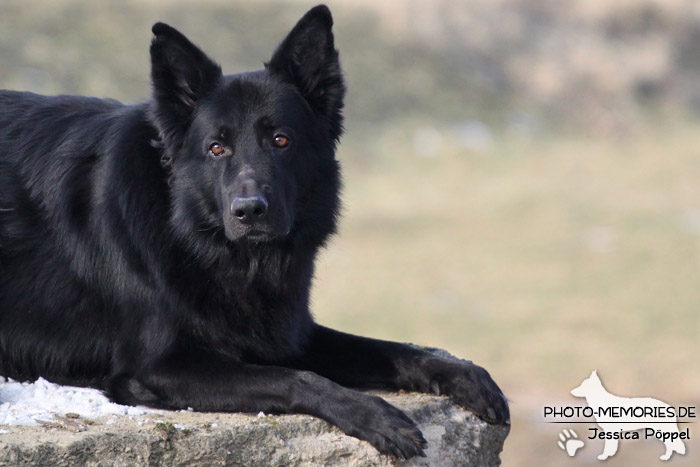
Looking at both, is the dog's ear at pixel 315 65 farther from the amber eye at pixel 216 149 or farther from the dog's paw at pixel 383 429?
the dog's paw at pixel 383 429

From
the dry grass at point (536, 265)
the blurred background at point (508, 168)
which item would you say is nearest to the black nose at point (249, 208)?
the blurred background at point (508, 168)

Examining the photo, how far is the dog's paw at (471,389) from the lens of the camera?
15.3ft

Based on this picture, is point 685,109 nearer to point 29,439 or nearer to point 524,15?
point 524,15

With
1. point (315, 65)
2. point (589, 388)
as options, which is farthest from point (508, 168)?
point (315, 65)

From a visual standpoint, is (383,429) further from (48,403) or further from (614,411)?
(614,411)

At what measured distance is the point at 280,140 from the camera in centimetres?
463

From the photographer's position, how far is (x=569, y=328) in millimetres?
16812

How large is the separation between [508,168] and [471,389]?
19.6 m

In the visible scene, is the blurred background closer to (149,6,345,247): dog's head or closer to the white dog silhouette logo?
the white dog silhouette logo

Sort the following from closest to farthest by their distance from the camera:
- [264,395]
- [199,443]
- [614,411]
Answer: [199,443] → [264,395] → [614,411]

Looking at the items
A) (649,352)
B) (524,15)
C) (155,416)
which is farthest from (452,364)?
(524,15)

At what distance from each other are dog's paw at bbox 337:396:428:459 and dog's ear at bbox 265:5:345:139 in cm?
149

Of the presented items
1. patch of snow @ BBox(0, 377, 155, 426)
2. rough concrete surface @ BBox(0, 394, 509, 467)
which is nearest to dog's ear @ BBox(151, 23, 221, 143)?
patch of snow @ BBox(0, 377, 155, 426)

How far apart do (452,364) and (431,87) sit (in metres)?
22.6
